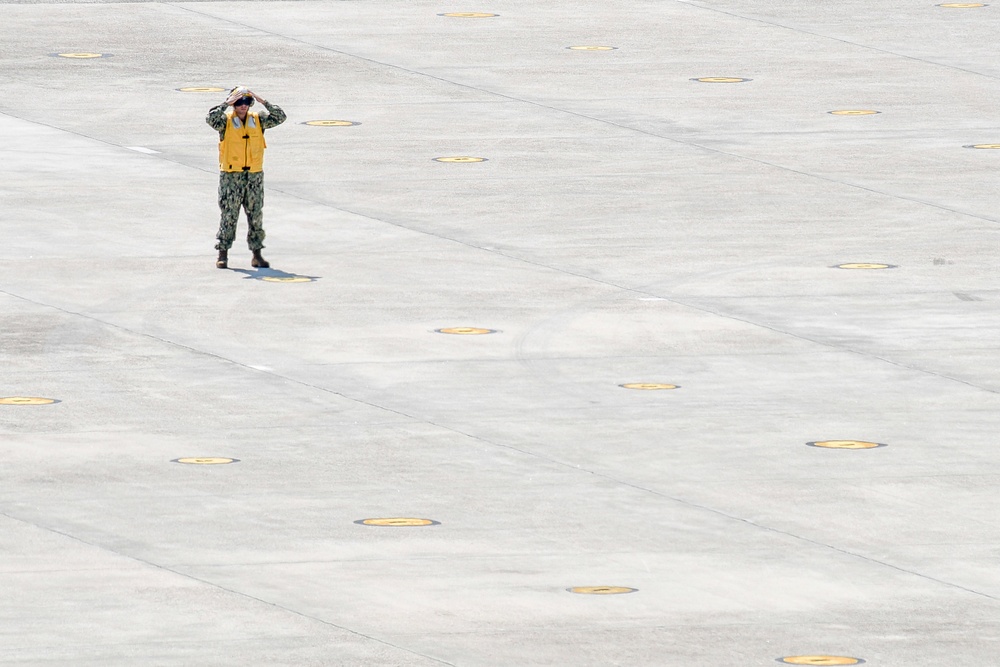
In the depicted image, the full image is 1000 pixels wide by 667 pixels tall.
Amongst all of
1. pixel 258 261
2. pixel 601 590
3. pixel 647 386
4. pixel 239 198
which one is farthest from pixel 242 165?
pixel 601 590

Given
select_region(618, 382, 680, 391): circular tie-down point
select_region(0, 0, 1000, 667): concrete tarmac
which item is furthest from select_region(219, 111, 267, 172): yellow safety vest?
select_region(618, 382, 680, 391): circular tie-down point

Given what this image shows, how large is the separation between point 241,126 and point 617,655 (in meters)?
12.6

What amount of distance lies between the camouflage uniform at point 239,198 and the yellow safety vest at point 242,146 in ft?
0.19

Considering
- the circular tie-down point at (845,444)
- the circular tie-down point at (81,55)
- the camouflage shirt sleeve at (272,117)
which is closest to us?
the circular tie-down point at (845,444)

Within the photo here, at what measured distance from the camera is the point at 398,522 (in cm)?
1619

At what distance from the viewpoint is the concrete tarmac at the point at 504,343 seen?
47.5 feet

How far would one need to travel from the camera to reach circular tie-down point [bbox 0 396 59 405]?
19.3m

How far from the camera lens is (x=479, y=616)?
14156 millimetres

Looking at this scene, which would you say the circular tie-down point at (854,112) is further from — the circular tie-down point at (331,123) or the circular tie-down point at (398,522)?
the circular tie-down point at (398,522)

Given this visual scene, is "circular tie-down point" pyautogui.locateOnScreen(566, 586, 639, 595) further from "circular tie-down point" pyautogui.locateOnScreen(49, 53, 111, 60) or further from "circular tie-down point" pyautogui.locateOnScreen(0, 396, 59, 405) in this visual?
"circular tie-down point" pyautogui.locateOnScreen(49, 53, 111, 60)

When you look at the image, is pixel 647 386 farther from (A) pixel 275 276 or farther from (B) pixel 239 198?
(B) pixel 239 198

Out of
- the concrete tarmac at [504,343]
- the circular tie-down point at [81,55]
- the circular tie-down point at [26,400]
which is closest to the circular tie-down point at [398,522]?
the concrete tarmac at [504,343]

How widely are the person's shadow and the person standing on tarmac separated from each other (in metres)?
0.14

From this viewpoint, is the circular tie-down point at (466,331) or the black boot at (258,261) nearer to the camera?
the circular tie-down point at (466,331)
